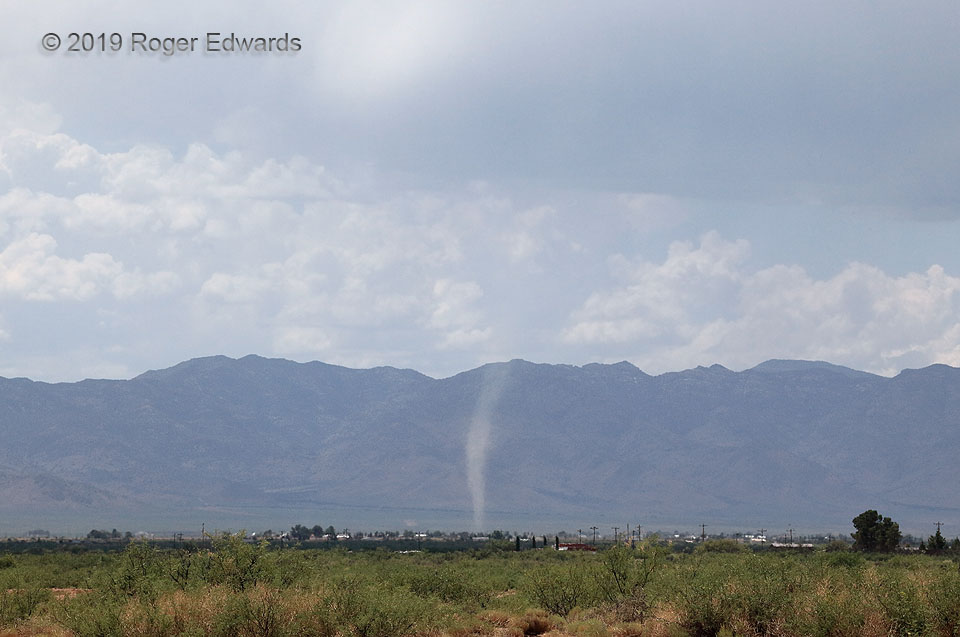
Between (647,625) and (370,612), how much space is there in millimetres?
9210

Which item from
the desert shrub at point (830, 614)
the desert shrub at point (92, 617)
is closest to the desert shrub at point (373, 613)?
the desert shrub at point (92, 617)

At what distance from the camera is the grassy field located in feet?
87.9

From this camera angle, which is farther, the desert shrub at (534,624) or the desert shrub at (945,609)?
the desert shrub at (534,624)

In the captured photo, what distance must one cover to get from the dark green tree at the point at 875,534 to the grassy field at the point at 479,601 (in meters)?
86.6

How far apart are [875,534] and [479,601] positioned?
300 feet

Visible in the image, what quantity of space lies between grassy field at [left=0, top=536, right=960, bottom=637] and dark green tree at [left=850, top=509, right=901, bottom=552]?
3409 inches

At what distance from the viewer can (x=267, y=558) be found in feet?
113

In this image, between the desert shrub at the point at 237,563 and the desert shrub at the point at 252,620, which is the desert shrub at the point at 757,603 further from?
the desert shrub at the point at 237,563

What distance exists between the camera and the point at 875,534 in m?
118

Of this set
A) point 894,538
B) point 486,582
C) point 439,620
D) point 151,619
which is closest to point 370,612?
point 439,620

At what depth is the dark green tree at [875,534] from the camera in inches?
4599

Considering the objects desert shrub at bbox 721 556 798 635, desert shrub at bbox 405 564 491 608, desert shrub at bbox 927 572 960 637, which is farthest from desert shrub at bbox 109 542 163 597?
desert shrub at bbox 927 572 960 637

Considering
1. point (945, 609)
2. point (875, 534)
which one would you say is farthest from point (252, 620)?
point (875, 534)

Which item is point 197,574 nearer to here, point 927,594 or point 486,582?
point 486,582
